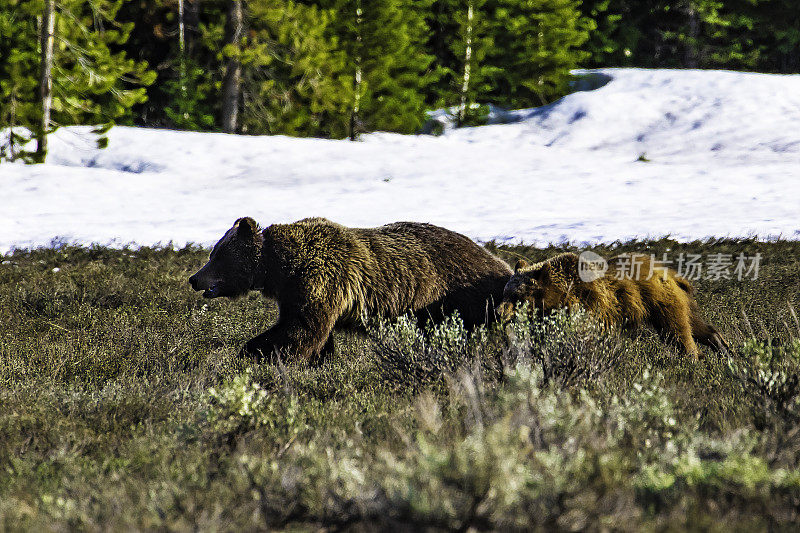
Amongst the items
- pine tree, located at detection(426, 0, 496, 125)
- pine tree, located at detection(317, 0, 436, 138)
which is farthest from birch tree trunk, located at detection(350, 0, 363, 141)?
pine tree, located at detection(426, 0, 496, 125)

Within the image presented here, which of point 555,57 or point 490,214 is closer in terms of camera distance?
point 490,214

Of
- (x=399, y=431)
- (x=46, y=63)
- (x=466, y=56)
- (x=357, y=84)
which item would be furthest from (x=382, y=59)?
(x=399, y=431)

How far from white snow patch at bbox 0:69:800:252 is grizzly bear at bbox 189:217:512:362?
21.8 ft

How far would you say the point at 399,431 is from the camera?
2805mm

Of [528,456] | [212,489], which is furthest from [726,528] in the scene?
[212,489]

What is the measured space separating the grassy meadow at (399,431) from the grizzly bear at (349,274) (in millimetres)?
344

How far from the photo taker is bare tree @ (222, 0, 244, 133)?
23406 mm

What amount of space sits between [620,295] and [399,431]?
10.8 ft

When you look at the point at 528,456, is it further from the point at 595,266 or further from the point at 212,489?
the point at 595,266

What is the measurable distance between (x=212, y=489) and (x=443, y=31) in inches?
1210

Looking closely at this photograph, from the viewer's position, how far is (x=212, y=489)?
9.41 feet

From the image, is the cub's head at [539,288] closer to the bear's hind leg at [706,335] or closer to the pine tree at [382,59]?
the bear's hind leg at [706,335]

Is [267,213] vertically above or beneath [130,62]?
beneath

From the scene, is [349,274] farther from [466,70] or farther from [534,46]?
[534,46]
